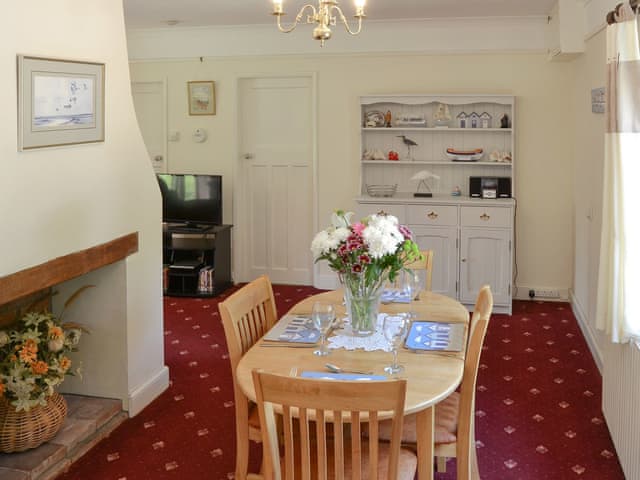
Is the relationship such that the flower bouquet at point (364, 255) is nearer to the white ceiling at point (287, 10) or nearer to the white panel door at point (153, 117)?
the white ceiling at point (287, 10)

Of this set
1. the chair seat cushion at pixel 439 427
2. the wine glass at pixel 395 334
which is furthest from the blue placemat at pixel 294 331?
the chair seat cushion at pixel 439 427

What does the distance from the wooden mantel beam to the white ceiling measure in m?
2.41

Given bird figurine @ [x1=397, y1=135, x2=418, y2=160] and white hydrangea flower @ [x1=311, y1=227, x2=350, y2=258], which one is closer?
white hydrangea flower @ [x1=311, y1=227, x2=350, y2=258]

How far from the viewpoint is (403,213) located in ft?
21.9

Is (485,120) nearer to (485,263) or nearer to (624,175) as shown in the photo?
(485,263)

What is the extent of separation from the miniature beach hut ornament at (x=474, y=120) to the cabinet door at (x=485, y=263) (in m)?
0.97

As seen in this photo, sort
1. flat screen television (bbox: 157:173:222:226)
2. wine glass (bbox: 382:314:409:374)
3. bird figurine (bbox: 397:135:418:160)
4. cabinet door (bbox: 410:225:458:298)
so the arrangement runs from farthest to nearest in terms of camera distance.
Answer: flat screen television (bbox: 157:173:222:226), bird figurine (bbox: 397:135:418:160), cabinet door (bbox: 410:225:458:298), wine glass (bbox: 382:314:409:374)

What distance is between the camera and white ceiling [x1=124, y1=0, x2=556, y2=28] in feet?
19.2

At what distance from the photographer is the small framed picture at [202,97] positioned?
736cm

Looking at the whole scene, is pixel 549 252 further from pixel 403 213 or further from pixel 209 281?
pixel 209 281

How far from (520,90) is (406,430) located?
4521 millimetres

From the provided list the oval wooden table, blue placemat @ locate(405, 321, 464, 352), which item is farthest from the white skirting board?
blue placemat @ locate(405, 321, 464, 352)

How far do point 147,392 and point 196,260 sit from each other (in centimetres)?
286

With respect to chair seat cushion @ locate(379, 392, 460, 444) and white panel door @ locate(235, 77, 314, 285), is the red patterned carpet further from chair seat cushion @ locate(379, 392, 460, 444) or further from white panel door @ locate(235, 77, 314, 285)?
white panel door @ locate(235, 77, 314, 285)
